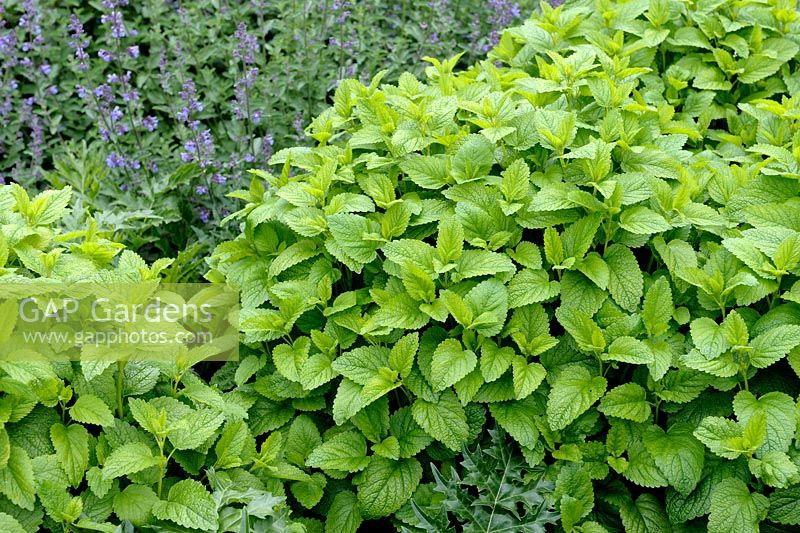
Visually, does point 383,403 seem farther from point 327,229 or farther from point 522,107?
point 522,107

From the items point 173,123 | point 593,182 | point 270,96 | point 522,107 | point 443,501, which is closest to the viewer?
point 443,501

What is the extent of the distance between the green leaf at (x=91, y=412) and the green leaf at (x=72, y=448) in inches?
1.4

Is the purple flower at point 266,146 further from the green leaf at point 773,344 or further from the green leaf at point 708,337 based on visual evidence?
the green leaf at point 773,344

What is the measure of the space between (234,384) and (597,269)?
1175 millimetres

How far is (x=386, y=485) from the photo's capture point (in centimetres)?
239

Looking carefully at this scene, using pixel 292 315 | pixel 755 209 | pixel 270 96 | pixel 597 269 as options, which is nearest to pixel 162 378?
pixel 292 315

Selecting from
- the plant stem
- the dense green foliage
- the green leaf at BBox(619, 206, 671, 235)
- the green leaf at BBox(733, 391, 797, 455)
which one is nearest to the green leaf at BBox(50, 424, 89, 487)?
the dense green foliage

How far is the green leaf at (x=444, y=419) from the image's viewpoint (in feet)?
7.72

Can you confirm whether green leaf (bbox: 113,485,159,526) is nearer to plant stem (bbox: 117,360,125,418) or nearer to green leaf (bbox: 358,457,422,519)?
plant stem (bbox: 117,360,125,418)

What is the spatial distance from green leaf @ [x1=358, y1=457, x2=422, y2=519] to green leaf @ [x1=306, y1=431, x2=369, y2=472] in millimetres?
40

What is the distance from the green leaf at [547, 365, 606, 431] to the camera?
2301mm

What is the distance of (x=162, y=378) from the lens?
2367 mm

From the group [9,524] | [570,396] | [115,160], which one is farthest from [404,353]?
[115,160]

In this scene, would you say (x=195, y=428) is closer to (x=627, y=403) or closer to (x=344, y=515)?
(x=344, y=515)
